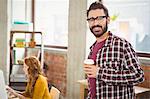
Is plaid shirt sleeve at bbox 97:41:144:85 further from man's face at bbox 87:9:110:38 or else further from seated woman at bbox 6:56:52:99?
seated woman at bbox 6:56:52:99

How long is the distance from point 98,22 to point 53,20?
339 cm

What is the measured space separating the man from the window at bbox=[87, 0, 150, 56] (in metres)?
1.97

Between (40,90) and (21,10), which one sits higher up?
(21,10)

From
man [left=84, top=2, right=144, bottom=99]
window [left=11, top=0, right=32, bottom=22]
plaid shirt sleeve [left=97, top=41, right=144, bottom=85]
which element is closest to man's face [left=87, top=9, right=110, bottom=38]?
man [left=84, top=2, right=144, bottom=99]

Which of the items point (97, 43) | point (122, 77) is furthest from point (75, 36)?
point (122, 77)

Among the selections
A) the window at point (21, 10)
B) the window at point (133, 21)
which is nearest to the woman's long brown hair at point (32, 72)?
the window at point (133, 21)

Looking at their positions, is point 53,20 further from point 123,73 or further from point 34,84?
point 123,73

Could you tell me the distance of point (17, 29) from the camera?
16.0ft

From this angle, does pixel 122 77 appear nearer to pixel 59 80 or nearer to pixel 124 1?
pixel 124 1

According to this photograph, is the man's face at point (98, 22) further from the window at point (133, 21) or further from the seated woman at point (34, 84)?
the window at point (133, 21)

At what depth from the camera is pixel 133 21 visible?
12.6 feet

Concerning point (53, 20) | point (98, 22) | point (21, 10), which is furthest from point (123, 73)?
point (21, 10)

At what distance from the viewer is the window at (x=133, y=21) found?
12.1 ft

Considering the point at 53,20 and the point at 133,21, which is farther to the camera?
the point at 53,20
